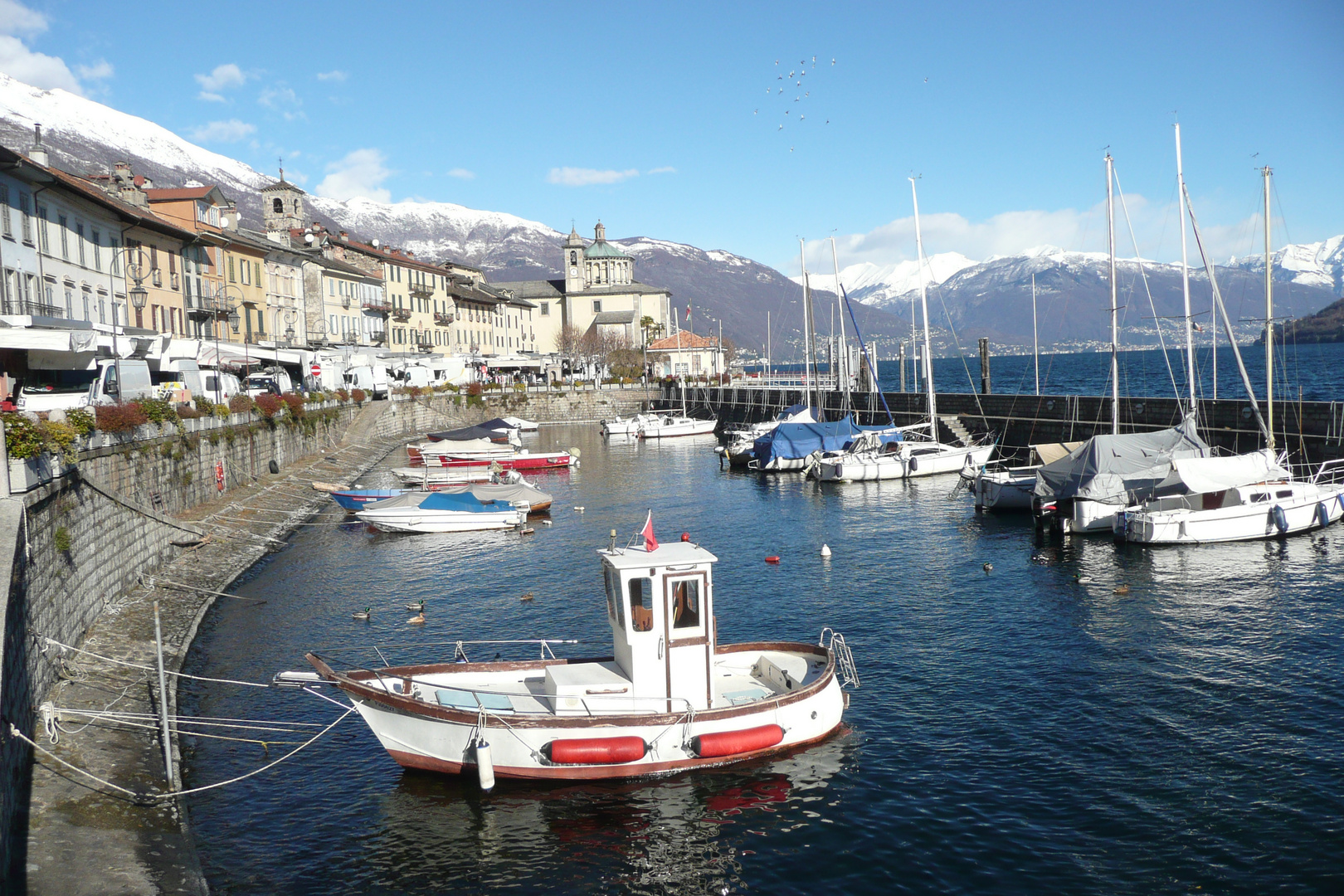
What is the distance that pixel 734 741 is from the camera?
18.0 metres

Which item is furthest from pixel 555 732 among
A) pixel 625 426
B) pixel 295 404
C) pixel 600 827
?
pixel 625 426

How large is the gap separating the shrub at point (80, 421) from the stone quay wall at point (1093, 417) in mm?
44323

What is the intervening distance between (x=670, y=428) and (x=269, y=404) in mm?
51616

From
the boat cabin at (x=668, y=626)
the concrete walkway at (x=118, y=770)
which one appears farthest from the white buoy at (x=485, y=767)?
the concrete walkway at (x=118, y=770)

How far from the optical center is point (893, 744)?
1944cm

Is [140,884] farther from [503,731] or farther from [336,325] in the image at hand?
[336,325]

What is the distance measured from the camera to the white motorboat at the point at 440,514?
43969 millimetres

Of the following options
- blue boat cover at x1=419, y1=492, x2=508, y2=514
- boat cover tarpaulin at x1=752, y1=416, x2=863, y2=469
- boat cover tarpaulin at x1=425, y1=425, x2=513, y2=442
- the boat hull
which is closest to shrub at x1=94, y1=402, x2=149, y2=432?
the boat hull

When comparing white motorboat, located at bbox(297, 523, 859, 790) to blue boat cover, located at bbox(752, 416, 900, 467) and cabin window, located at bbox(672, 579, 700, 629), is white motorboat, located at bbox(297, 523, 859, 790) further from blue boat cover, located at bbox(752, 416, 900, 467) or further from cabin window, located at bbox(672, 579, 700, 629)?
blue boat cover, located at bbox(752, 416, 900, 467)

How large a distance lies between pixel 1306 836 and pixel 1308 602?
583 inches

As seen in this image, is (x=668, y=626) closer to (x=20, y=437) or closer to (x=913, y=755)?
(x=913, y=755)

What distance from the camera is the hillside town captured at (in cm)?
3788

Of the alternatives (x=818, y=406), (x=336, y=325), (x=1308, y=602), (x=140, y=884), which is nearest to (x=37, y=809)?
(x=140, y=884)

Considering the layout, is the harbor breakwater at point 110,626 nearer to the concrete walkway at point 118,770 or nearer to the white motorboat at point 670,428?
the concrete walkway at point 118,770
